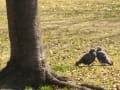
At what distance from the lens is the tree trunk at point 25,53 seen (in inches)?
327

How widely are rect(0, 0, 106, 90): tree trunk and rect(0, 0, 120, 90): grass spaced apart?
0.98 feet

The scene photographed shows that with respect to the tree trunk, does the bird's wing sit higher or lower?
lower

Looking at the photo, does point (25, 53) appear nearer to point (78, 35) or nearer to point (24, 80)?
point (24, 80)

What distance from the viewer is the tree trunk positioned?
831 centimetres

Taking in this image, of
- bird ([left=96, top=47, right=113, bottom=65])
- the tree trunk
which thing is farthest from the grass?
the tree trunk

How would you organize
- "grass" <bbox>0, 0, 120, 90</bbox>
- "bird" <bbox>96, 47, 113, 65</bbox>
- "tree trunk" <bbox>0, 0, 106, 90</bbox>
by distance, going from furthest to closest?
"bird" <bbox>96, 47, 113, 65</bbox> → "grass" <bbox>0, 0, 120, 90</bbox> → "tree trunk" <bbox>0, 0, 106, 90</bbox>

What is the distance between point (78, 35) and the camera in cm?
1579

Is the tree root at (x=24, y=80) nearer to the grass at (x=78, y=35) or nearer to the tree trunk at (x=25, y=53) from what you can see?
the tree trunk at (x=25, y=53)

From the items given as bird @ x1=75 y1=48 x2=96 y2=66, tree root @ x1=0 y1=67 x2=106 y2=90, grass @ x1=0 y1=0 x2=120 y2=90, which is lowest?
grass @ x1=0 y1=0 x2=120 y2=90

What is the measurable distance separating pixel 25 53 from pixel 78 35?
7491mm

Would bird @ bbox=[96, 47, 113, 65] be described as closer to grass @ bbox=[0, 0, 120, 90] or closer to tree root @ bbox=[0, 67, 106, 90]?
grass @ bbox=[0, 0, 120, 90]

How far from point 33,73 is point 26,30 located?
29.5 inches

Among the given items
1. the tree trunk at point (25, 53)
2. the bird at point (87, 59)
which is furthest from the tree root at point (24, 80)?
the bird at point (87, 59)

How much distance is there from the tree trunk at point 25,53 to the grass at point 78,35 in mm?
298
